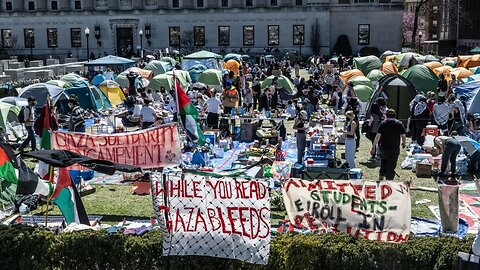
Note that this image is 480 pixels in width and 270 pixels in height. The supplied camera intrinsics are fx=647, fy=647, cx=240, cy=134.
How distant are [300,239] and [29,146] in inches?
585

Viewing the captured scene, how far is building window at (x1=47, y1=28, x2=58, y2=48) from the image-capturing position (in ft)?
230

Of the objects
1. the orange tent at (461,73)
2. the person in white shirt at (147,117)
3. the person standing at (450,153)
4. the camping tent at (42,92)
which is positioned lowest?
the person standing at (450,153)

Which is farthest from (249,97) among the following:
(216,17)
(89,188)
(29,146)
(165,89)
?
(216,17)

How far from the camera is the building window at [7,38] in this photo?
7100 centimetres

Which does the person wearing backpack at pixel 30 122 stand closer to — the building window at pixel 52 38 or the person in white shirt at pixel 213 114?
the person in white shirt at pixel 213 114

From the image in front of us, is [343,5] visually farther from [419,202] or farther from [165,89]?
[419,202]

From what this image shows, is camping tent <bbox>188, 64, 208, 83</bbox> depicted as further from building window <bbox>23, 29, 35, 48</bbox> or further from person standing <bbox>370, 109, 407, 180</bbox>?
building window <bbox>23, 29, 35, 48</bbox>

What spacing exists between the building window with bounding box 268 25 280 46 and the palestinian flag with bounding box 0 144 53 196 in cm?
5829

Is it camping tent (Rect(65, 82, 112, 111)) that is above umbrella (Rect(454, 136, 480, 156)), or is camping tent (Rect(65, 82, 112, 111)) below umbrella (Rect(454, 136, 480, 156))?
above

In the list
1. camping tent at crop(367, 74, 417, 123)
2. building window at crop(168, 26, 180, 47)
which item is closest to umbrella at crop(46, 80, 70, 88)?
camping tent at crop(367, 74, 417, 123)

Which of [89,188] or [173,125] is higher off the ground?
[173,125]

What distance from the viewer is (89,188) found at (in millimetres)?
14969

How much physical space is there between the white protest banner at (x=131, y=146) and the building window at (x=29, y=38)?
202 feet

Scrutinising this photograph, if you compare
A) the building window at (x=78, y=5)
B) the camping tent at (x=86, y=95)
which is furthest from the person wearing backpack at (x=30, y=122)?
the building window at (x=78, y=5)
